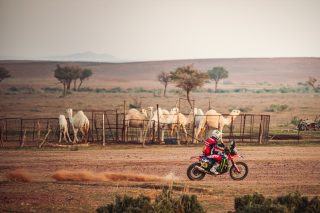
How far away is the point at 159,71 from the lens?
6594 inches

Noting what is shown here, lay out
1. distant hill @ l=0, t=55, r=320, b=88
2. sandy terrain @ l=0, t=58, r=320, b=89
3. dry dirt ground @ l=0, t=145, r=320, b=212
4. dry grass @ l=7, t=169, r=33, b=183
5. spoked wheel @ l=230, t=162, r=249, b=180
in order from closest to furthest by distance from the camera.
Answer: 1. dry dirt ground @ l=0, t=145, r=320, b=212
2. dry grass @ l=7, t=169, r=33, b=183
3. spoked wheel @ l=230, t=162, r=249, b=180
4. sandy terrain @ l=0, t=58, r=320, b=89
5. distant hill @ l=0, t=55, r=320, b=88

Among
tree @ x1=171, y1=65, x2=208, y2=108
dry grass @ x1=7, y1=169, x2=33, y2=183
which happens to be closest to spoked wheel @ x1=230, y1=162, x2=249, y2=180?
dry grass @ x1=7, y1=169, x2=33, y2=183

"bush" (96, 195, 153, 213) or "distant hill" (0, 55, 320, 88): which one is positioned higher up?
"distant hill" (0, 55, 320, 88)

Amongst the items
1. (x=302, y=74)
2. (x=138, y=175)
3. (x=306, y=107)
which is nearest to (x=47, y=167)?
(x=138, y=175)

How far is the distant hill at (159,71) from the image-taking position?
145 metres

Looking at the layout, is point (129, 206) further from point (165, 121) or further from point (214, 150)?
point (165, 121)

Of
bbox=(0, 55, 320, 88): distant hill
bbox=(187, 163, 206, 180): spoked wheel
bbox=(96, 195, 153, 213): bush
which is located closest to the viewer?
bbox=(96, 195, 153, 213): bush

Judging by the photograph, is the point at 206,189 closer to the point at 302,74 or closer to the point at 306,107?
the point at 306,107

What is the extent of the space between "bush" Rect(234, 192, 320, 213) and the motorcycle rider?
5.35 metres

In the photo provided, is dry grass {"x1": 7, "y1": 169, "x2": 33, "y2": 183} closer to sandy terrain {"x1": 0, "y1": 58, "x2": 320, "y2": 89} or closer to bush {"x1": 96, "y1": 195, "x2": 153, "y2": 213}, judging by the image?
bush {"x1": 96, "y1": 195, "x2": 153, "y2": 213}

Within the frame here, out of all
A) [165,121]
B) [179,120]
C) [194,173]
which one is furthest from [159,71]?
[194,173]

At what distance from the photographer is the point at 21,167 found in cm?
2386

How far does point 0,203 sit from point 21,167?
25.8 ft

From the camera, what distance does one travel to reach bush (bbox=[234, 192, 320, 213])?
42.3ft
